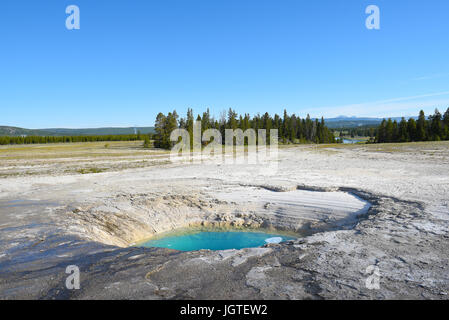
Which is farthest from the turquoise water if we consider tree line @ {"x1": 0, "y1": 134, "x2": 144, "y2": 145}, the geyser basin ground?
tree line @ {"x1": 0, "y1": 134, "x2": 144, "y2": 145}

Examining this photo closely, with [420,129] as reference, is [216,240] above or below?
below

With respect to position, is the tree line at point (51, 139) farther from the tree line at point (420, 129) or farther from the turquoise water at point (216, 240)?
the turquoise water at point (216, 240)

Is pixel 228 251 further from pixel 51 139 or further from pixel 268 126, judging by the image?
pixel 51 139

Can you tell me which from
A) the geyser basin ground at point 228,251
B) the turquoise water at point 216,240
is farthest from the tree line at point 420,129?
the turquoise water at point 216,240

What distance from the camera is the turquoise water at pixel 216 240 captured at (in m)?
8.89

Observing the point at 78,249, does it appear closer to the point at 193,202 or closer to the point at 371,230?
the point at 193,202

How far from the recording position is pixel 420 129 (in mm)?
59469

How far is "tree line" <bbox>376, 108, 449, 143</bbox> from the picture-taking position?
188ft

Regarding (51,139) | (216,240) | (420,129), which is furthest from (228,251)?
(51,139)

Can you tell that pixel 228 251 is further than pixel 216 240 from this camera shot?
No

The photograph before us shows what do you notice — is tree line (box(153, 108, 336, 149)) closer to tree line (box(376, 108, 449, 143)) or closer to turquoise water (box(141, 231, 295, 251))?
tree line (box(376, 108, 449, 143))

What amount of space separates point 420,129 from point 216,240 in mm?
65620
